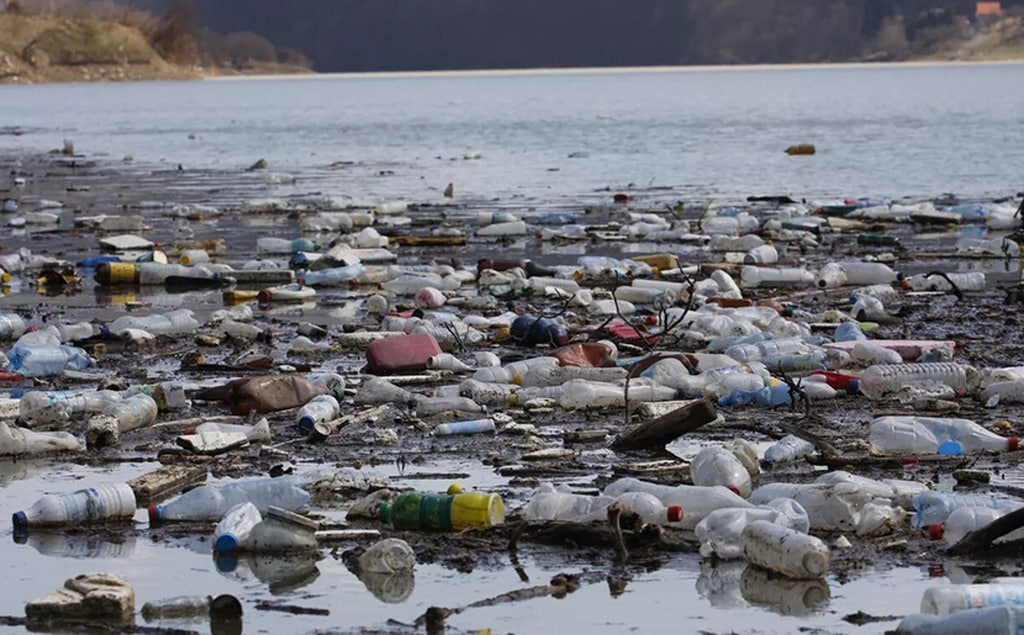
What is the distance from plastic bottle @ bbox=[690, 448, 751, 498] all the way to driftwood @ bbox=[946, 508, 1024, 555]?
0.93 metres

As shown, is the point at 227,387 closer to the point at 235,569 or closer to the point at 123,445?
the point at 123,445

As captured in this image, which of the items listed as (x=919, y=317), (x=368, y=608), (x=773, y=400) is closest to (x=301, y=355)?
(x=773, y=400)

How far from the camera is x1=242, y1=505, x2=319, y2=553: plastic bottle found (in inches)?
229

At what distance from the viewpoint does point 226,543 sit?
19.1 ft

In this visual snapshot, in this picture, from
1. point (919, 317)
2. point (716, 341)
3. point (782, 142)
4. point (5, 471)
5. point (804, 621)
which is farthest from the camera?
point (782, 142)

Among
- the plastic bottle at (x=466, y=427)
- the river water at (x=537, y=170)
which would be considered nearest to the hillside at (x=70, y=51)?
the river water at (x=537, y=170)

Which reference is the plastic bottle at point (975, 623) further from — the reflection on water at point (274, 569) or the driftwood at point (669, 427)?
the driftwood at point (669, 427)

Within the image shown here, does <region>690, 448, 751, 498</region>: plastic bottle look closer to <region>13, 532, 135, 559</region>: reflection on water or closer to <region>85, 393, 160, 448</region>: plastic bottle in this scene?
<region>13, 532, 135, 559</region>: reflection on water

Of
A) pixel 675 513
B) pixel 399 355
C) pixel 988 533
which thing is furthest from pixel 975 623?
pixel 399 355

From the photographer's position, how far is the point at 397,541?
5594 mm

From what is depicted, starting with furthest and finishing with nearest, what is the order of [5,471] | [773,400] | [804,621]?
[773,400], [5,471], [804,621]

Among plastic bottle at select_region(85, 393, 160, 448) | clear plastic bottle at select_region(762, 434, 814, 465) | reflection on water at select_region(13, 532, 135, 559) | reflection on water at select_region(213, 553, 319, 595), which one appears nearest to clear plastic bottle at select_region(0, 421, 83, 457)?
plastic bottle at select_region(85, 393, 160, 448)

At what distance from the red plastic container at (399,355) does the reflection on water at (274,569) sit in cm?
353

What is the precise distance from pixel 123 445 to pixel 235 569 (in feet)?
7.07
